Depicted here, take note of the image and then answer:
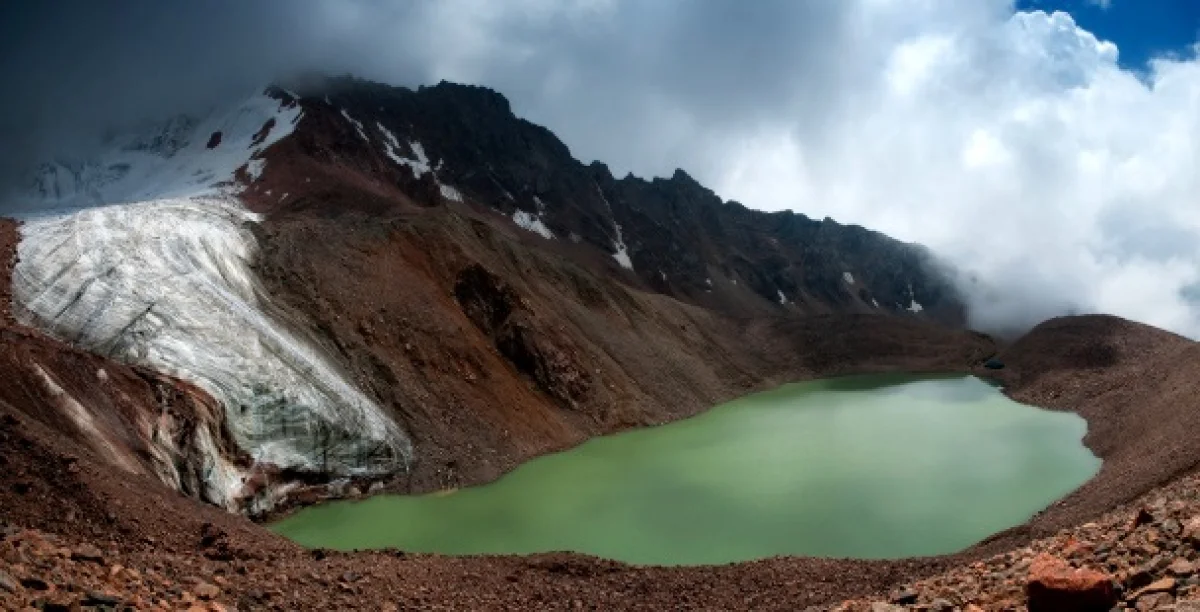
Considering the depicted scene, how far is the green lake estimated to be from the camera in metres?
29.4

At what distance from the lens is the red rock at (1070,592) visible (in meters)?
7.83

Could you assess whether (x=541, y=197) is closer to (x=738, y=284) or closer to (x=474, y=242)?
(x=738, y=284)

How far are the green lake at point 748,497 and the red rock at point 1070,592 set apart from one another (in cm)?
1968

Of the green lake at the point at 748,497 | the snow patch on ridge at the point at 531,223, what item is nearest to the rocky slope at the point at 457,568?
the green lake at the point at 748,497

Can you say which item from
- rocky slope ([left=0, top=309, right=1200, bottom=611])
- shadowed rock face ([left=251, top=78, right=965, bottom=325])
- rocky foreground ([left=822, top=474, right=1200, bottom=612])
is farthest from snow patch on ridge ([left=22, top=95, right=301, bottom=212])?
rocky foreground ([left=822, top=474, right=1200, bottom=612])

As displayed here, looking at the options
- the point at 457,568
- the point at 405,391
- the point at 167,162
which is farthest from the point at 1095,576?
the point at 167,162

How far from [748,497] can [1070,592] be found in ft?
91.9

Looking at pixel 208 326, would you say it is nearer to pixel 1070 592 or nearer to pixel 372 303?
pixel 372 303

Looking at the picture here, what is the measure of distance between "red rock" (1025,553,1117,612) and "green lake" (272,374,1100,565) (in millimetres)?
19678

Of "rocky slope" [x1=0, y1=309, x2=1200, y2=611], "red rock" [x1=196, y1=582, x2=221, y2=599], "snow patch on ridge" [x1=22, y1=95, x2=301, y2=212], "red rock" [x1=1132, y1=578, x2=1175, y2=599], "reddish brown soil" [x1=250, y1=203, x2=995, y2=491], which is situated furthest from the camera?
"snow patch on ridge" [x1=22, y1=95, x2=301, y2=212]

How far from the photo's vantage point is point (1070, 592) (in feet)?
26.2

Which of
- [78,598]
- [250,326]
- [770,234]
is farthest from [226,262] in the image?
[770,234]

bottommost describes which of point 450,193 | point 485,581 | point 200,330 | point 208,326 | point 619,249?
point 485,581

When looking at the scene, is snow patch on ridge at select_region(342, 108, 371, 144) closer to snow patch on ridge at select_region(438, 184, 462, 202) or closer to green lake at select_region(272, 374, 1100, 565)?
snow patch on ridge at select_region(438, 184, 462, 202)
